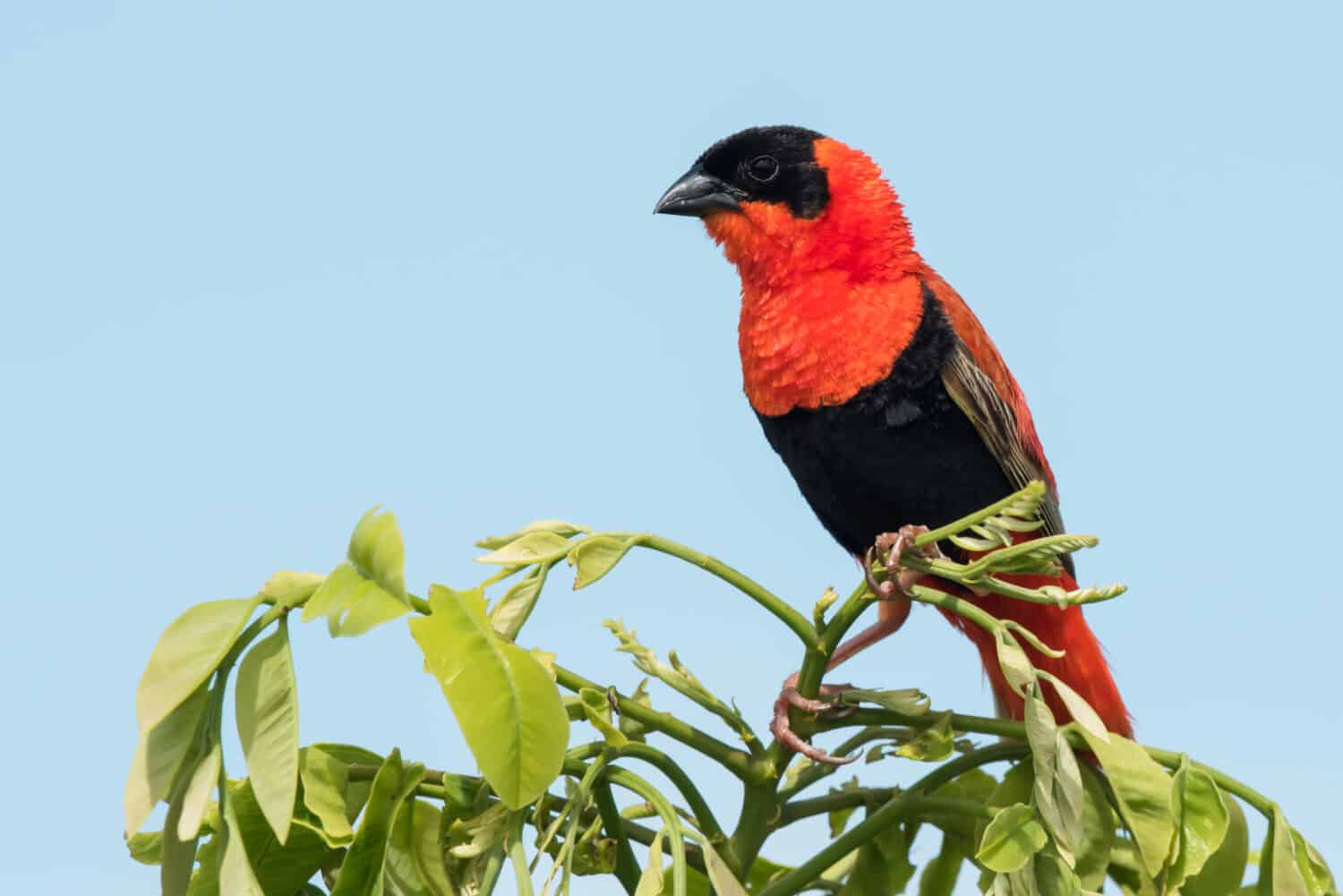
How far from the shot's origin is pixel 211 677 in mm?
1834

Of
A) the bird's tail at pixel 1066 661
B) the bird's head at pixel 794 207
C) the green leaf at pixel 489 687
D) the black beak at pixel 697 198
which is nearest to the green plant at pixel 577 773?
the green leaf at pixel 489 687

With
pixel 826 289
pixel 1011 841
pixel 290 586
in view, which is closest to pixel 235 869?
pixel 290 586

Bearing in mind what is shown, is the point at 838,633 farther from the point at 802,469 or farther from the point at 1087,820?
the point at 802,469

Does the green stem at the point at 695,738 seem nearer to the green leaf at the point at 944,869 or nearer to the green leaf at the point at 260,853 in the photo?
the green leaf at the point at 260,853

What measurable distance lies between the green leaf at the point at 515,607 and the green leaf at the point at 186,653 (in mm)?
324

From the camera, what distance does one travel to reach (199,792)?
182 cm

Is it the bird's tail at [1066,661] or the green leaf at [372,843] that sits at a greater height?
the green leaf at [372,843]

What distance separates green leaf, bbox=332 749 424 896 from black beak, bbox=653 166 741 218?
253cm

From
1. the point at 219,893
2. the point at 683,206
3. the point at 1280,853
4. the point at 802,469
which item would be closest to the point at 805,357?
the point at 802,469

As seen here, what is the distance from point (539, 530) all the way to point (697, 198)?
2.38 metres

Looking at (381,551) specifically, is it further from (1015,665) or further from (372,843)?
(1015,665)

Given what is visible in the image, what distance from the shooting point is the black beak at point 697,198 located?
423cm

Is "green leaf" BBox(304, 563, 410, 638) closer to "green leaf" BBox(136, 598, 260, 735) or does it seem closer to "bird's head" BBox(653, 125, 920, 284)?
"green leaf" BBox(136, 598, 260, 735)

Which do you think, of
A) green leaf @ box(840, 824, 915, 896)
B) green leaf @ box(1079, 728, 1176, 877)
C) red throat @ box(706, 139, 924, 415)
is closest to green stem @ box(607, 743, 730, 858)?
green leaf @ box(840, 824, 915, 896)
